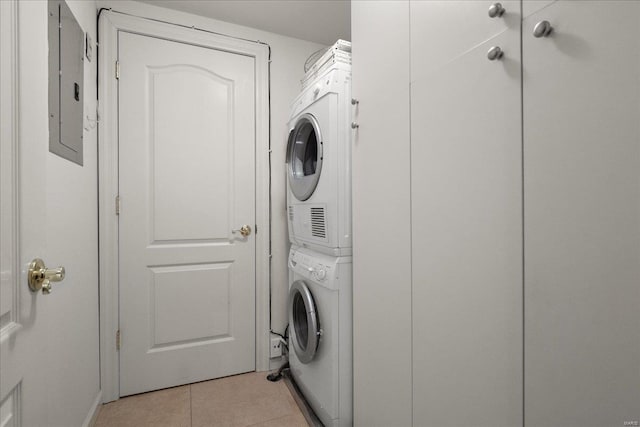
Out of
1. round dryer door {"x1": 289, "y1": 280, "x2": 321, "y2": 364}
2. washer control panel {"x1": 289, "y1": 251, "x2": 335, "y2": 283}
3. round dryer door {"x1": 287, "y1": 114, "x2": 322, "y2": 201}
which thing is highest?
round dryer door {"x1": 287, "y1": 114, "x2": 322, "y2": 201}

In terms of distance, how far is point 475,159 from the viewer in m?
0.79

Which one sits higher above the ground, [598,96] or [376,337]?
[598,96]

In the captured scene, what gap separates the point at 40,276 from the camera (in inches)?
23.2

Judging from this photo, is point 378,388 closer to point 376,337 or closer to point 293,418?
point 376,337

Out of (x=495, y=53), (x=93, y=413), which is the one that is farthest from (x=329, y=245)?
(x=93, y=413)

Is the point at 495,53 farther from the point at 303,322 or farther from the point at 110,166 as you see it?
the point at 110,166

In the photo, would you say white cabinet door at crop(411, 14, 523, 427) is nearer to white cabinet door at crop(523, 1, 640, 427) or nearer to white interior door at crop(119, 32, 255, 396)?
white cabinet door at crop(523, 1, 640, 427)

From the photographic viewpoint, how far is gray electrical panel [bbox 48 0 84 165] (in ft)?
3.59

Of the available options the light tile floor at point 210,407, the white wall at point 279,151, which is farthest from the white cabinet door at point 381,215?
the white wall at point 279,151

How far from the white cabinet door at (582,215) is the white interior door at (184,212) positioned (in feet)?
5.68

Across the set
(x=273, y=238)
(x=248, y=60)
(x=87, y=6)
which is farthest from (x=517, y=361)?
(x=87, y=6)

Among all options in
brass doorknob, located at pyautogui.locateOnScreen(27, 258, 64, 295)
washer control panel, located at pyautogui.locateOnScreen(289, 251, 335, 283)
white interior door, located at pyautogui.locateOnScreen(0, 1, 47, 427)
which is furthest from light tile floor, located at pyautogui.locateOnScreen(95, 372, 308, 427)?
brass doorknob, located at pyautogui.locateOnScreen(27, 258, 64, 295)

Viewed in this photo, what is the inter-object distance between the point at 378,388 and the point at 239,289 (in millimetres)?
1191

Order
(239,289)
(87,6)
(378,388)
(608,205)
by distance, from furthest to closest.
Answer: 1. (239,289)
2. (87,6)
3. (378,388)
4. (608,205)
